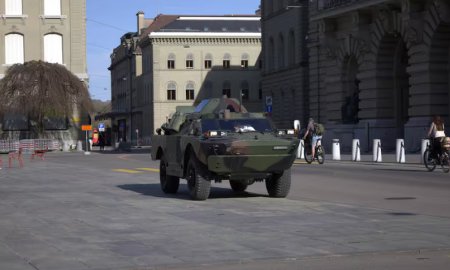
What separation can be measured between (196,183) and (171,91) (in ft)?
299

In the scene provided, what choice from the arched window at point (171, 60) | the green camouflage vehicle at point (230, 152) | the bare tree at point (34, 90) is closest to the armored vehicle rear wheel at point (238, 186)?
the green camouflage vehicle at point (230, 152)

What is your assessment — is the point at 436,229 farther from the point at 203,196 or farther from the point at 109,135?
the point at 109,135

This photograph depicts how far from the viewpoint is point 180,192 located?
66.7 feet

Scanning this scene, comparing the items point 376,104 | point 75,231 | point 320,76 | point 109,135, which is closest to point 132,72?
point 109,135

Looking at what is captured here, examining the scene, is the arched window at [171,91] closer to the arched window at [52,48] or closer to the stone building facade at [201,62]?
the stone building facade at [201,62]

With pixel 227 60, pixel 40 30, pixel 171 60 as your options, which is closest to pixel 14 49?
pixel 40 30

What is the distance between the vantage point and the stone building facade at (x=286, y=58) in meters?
71.4

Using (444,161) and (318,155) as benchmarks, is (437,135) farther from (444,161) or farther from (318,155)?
(318,155)

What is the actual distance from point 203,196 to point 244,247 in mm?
6491

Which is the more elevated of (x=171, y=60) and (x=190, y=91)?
(x=171, y=60)

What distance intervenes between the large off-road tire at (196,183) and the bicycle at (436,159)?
11.7m

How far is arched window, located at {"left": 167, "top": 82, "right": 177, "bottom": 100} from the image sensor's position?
354 feet

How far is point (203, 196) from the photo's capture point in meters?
17.5

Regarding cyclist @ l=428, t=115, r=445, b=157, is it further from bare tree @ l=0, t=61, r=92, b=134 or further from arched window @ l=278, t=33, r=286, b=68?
arched window @ l=278, t=33, r=286, b=68
